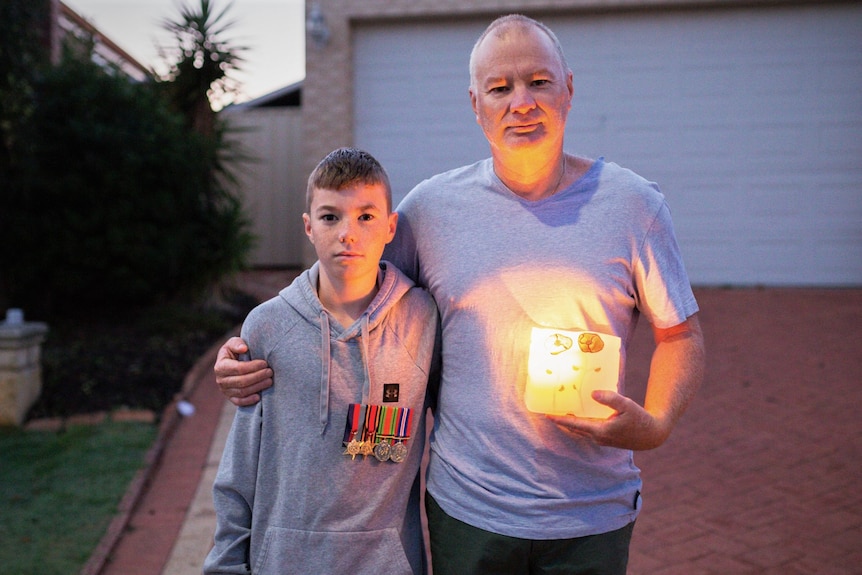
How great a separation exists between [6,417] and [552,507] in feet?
16.9

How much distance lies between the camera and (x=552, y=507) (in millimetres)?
1923

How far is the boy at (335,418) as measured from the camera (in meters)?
2.07

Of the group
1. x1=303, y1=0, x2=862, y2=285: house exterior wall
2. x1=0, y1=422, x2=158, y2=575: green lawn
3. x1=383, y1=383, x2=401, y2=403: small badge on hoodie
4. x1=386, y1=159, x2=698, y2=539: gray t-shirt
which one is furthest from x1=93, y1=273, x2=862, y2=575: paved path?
x1=303, y1=0, x2=862, y2=285: house exterior wall

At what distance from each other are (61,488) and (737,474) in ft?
13.3

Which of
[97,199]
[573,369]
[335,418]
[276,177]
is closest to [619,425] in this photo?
[573,369]

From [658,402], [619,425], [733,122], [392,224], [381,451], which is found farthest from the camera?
[733,122]

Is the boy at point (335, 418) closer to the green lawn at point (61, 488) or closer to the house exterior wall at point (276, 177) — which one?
the green lawn at point (61, 488)

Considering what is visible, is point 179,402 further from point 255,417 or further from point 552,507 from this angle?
point 552,507

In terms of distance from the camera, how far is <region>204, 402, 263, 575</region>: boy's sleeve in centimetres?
209

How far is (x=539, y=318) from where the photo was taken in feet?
6.54

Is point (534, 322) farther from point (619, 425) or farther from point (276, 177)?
point (276, 177)

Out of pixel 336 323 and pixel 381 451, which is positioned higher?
pixel 336 323

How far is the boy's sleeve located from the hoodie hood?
196mm

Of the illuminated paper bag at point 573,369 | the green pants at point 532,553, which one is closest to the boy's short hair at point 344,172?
the illuminated paper bag at point 573,369
